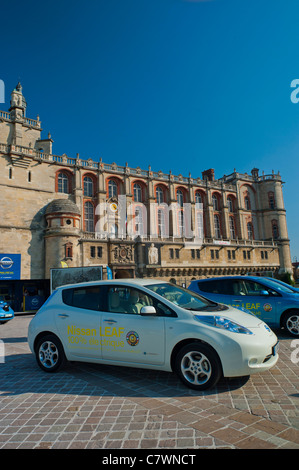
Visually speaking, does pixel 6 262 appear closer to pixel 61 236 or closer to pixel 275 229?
pixel 61 236

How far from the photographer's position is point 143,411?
3979mm

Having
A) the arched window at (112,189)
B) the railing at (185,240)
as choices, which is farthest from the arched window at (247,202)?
the arched window at (112,189)

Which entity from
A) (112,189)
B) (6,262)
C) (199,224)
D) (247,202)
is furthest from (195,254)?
(6,262)

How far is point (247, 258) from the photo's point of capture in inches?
1778

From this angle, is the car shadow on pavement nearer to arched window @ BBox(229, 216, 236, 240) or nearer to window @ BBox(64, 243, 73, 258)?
window @ BBox(64, 243, 73, 258)

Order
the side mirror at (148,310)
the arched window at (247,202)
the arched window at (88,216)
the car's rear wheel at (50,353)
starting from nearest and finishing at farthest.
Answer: the side mirror at (148,310) < the car's rear wheel at (50,353) < the arched window at (88,216) < the arched window at (247,202)

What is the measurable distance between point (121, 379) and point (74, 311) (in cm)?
149

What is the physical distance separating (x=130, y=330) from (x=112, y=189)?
34.8 m

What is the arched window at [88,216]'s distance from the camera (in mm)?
36094

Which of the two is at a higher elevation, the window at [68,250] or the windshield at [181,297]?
the window at [68,250]

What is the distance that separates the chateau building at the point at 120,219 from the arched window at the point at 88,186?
0.40 ft

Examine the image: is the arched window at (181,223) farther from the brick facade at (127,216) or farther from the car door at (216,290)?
the car door at (216,290)

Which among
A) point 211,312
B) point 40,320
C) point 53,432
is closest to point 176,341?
point 211,312
